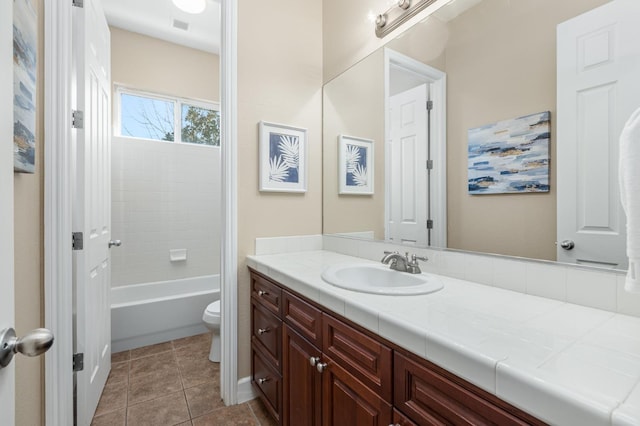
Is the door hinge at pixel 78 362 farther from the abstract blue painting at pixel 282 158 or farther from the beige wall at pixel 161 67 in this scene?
the beige wall at pixel 161 67

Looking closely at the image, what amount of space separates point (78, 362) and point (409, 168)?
6.28 ft

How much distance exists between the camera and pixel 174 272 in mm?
3049

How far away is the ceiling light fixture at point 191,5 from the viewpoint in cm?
241

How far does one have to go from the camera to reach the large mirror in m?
0.92

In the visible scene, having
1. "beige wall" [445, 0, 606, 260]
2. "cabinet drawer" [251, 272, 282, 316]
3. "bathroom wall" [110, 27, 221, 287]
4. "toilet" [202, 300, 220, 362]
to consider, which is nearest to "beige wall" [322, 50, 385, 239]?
"beige wall" [445, 0, 606, 260]

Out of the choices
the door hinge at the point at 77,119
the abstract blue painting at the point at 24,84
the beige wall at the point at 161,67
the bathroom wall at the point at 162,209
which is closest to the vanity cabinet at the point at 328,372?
the abstract blue painting at the point at 24,84

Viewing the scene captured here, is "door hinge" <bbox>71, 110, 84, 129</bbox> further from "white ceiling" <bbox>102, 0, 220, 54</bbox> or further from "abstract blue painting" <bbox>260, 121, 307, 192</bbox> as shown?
"white ceiling" <bbox>102, 0, 220, 54</bbox>

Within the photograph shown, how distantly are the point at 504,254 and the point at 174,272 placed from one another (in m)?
2.95

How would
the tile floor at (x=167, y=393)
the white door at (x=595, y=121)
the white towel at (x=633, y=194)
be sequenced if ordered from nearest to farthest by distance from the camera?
the white towel at (x=633, y=194) → the white door at (x=595, y=121) → the tile floor at (x=167, y=393)

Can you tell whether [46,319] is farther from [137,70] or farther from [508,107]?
[137,70]

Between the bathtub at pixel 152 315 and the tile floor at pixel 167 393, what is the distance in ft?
0.36

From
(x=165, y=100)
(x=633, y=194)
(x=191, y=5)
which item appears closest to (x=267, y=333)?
(x=633, y=194)

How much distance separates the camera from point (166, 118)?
3205 millimetres

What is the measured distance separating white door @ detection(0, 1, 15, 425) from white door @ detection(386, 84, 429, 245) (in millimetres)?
1409
